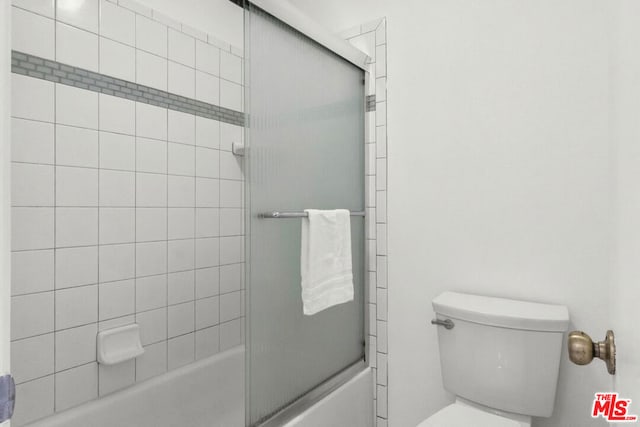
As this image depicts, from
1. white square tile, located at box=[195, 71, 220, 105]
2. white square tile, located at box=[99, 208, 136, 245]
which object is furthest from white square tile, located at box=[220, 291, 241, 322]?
white square tile, located at box=[195, 71, 220, 105]

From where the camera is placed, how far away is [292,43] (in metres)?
1.41

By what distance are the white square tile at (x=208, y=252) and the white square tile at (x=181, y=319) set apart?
0.71ft

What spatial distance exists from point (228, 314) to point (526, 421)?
1480 millimetres

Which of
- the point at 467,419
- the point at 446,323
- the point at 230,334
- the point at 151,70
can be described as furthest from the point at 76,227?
the point at 467,419

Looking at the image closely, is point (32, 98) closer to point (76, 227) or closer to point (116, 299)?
point (76, 227)

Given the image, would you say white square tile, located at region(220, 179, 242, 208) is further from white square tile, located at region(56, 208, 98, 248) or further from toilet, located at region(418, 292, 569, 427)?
toilet, located at region(418, 292, 569, 427)

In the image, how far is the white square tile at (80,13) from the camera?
143 cm

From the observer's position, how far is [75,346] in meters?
1.48

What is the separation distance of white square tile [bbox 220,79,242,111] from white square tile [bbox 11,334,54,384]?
1.37 metres

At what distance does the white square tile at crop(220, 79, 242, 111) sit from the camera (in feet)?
6.95

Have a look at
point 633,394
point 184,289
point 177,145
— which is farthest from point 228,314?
point 633,394

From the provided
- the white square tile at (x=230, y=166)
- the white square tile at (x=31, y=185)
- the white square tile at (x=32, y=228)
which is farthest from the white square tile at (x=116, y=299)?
the white square tile at (x=230, y=166)

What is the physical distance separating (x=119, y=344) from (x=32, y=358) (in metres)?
0.30

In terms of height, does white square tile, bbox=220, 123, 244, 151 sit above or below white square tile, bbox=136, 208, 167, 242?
above
